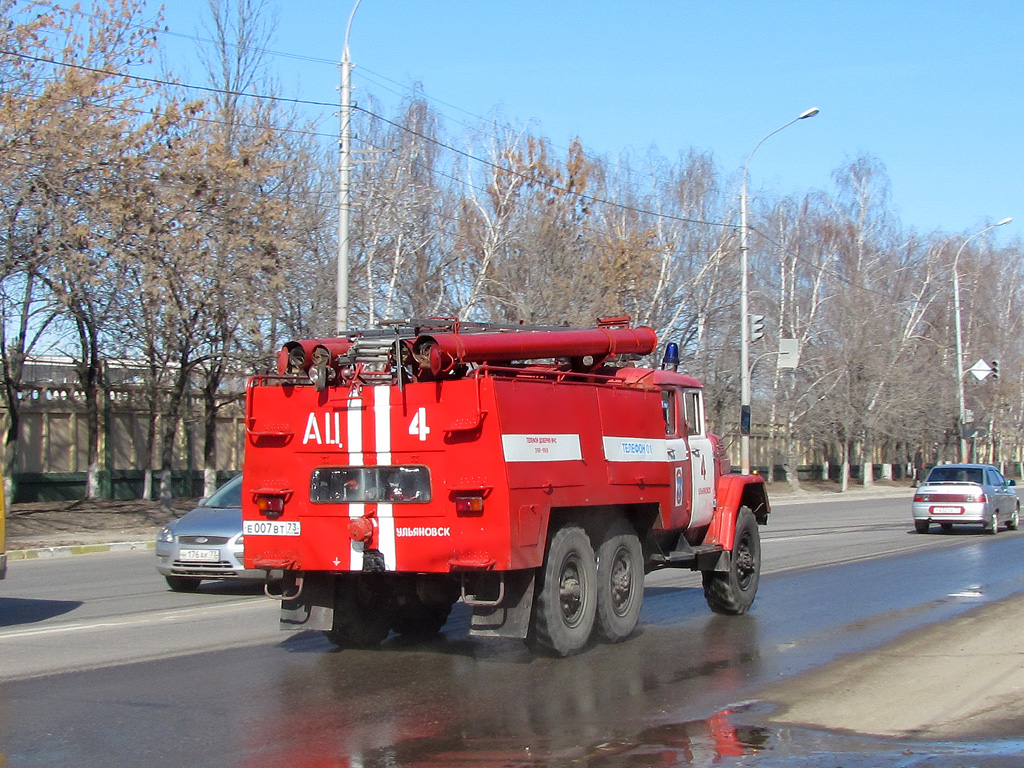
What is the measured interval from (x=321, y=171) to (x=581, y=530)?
23.0 meters

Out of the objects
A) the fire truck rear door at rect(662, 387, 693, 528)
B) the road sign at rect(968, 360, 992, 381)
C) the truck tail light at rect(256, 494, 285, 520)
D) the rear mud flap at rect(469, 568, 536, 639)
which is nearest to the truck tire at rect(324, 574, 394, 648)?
the truck tail light at rect(256, 494, 285, 520)

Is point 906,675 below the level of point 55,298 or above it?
below

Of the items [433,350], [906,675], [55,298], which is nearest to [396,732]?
[433,350]

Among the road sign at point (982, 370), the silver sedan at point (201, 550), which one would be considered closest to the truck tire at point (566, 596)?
the silver sedan at point (201, 550)

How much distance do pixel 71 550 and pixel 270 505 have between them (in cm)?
1327

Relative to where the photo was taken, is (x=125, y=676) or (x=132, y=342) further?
(x=132, y=342)

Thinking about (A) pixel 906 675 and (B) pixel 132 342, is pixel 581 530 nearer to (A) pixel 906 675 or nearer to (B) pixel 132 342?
(A) pixel 906 675

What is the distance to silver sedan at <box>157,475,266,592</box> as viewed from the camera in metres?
13.8

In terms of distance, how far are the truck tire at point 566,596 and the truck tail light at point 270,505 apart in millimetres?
2130

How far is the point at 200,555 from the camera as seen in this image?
1386 cm

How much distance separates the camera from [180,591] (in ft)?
47.3

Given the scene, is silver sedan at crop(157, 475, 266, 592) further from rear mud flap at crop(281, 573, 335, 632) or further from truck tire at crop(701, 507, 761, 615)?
truck tire at crop(701, 507, 761, 615)

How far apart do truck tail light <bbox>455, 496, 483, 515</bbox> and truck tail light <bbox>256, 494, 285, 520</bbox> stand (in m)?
1.61

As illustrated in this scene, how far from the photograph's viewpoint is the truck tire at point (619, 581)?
988 centimetres
